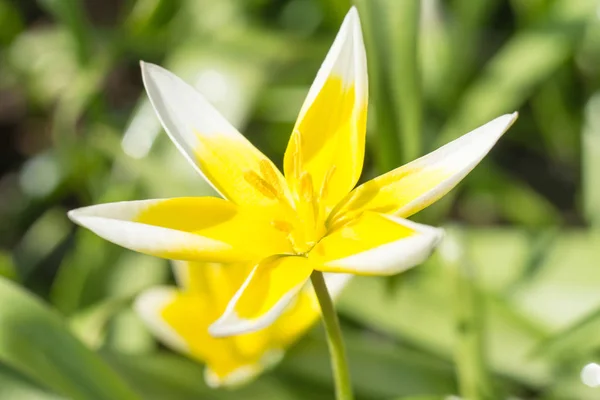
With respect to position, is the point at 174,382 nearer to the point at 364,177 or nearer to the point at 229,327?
the point at 229,327

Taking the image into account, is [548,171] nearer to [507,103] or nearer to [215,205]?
[507,103]

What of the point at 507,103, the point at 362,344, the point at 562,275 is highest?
the point at 507,103

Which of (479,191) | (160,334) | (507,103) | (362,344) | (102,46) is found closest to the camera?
(160,334)

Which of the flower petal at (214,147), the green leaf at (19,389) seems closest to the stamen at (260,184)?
the flower petal at (214,147)

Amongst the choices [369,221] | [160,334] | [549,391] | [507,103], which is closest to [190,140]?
[369,221]

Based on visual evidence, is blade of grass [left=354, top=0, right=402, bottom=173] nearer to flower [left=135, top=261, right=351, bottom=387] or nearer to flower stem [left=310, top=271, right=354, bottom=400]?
flower [left=135, top=261, right=351, bottom=387]

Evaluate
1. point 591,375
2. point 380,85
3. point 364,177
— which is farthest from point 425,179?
point 364,177
